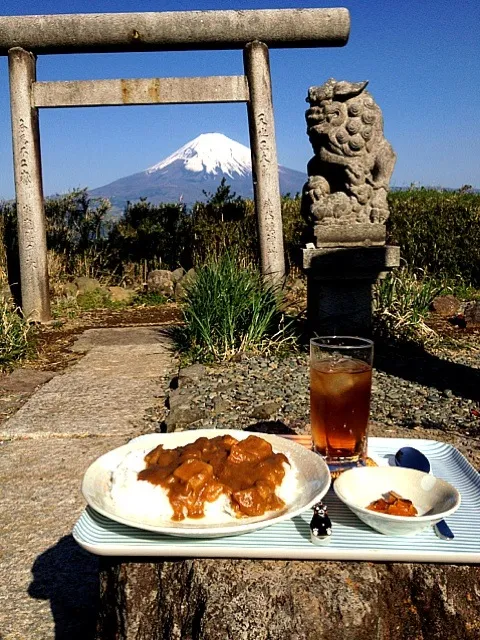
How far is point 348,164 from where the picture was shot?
17.2 feet

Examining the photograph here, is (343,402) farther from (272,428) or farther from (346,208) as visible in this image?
(346,208)

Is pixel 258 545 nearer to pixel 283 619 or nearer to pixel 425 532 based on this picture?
pixel 283 619

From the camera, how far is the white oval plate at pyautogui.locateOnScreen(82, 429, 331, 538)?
3.79 feet

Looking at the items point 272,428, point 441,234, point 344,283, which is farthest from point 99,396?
point 441,234

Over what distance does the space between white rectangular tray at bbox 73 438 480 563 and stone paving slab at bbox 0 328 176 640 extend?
0.98m

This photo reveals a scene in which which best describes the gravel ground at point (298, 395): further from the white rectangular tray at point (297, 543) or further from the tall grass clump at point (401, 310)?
the white rectangular tray at point (297, 543)

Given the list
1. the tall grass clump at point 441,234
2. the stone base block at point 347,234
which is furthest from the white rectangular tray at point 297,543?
the tall grass clump at point 441,234

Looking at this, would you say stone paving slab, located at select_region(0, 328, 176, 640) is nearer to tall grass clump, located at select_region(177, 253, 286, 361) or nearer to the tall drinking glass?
tall grass clump, located at select_region(177, 253, 286, 361)

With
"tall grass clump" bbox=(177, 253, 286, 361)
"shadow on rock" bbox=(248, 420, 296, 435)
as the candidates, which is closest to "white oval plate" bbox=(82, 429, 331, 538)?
"shadow on rock" bbox=(248, 420, 296, 435)

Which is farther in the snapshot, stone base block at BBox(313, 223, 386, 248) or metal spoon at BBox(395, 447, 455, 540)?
stone base block at BBox(313, 223, 386, 248)

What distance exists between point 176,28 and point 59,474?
5.00 metres

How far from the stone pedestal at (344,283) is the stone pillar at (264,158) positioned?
1415 mm

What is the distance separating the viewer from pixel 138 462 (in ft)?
4.45

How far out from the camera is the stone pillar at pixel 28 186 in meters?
6.76
